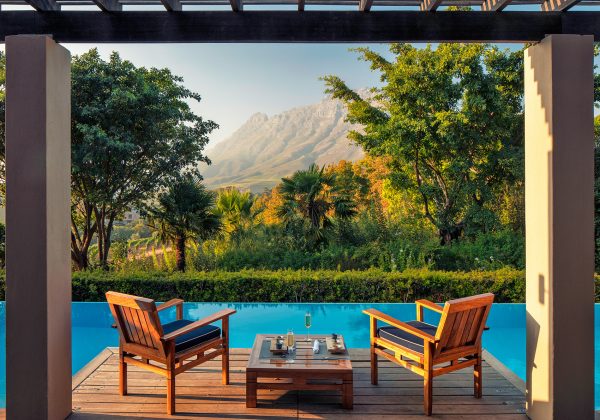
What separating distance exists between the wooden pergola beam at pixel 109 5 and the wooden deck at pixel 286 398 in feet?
9.65

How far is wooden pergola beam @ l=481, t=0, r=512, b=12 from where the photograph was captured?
10.5 ft

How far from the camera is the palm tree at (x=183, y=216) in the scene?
9766mm

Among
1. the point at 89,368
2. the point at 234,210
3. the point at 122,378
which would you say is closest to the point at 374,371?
the point at 122,378

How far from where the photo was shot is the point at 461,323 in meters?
3.63

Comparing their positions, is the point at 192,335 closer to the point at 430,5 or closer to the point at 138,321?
the point at 138,321

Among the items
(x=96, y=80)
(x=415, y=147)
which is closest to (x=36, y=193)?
(x=96, y=80)

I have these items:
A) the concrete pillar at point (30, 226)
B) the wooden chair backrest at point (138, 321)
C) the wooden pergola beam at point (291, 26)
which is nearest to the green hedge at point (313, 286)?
the wooden chair backrest at point (138, 321)

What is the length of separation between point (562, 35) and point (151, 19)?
113 inches

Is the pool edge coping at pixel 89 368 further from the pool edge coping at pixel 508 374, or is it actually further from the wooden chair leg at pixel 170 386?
the pool edge coping at pixel 508 374

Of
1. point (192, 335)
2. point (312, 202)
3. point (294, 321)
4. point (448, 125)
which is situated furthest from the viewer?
point (448, 125)

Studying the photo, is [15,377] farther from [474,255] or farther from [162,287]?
[474,255]

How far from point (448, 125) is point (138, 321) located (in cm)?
912

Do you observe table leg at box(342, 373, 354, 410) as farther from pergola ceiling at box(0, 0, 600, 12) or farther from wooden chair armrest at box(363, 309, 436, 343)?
pergola ceiling at box(0, 0, 600, 12)

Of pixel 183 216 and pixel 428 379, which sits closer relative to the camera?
pixel 428 379
